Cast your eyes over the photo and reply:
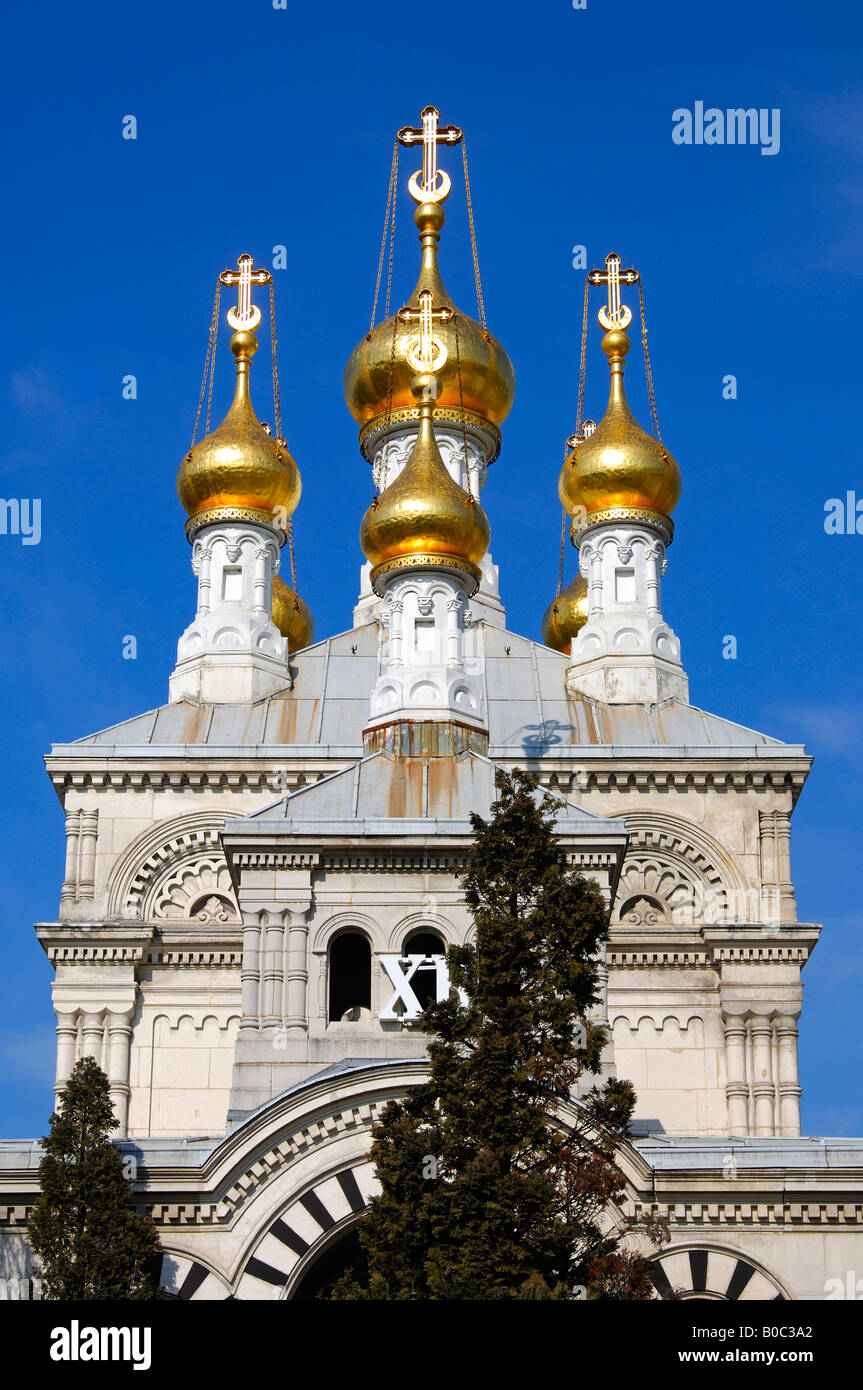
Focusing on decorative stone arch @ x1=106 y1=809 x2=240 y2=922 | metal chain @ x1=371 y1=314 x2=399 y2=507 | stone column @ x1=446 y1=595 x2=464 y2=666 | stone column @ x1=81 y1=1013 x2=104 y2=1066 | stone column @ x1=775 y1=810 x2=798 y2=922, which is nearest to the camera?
stone column @ x1=446 y1=595 x2=464 y2=666

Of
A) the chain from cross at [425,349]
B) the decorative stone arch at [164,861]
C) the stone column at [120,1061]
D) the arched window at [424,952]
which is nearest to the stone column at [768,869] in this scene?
the decorative stone arch at [164,861]

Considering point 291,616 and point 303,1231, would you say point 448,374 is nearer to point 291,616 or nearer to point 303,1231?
point 291,616

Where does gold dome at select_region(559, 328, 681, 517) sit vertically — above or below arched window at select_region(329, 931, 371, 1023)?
above

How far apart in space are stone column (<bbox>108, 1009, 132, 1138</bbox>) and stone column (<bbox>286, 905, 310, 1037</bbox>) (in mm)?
7571

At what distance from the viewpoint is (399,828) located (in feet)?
88.0

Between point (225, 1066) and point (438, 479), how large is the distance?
345 inches

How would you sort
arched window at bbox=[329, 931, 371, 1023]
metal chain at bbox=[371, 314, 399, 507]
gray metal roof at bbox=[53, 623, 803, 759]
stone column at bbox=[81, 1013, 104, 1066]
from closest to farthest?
arched window at bbox=[329, 931, 371, 1023], stone column at bbox=[81, 1013, 104, 1066], gray metal roof at bbox=[53, 623, 803, 759], metal chain at bbox=[371, 314, 399, 507]

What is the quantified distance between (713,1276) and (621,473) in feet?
61.8

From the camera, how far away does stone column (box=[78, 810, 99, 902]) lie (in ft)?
116

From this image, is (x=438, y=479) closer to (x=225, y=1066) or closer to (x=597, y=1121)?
(x=225, y=1066)

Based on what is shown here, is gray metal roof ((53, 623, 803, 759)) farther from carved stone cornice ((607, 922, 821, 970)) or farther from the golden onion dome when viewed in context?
the golden onion dome

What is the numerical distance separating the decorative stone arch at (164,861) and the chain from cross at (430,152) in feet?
43.2

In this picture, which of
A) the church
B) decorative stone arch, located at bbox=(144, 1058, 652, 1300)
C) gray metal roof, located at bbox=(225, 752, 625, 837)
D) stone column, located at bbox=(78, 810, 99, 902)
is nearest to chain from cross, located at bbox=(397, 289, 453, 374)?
the church
